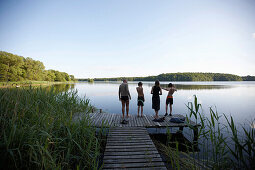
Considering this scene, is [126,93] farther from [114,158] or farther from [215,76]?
[215,76]

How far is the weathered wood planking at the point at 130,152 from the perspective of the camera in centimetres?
284

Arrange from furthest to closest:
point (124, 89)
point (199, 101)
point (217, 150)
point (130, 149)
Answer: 1. point (199, 101)
2. point (124, 89)
3. point (130, 149)
4. point (217, 150)

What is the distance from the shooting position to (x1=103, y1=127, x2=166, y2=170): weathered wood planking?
2.84 meters

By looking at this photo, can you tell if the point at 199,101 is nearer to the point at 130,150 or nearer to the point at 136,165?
the point at 130,150

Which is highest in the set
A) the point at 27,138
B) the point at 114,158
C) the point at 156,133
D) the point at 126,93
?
the point at 126,93

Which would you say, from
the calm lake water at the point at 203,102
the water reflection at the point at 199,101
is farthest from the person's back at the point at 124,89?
the water reflection at the point at 199,101

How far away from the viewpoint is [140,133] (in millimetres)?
4527

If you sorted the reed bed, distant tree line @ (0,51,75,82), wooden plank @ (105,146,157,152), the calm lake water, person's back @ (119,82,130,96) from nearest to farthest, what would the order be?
the reed bed < wooden plank @ (105,146,157,152) < person's back @ (119,82,130,96) < the calm lake water < distant tree line @ (0,51,75,82)

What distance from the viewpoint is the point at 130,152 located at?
3330mm

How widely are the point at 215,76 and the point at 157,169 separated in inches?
4301

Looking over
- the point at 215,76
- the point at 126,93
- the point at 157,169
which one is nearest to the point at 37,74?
the point at 126,93

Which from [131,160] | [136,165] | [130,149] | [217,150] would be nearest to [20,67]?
[130,149]

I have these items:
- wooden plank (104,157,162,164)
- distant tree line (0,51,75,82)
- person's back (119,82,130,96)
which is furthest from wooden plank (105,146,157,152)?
distant tree line (0,51,75,82)

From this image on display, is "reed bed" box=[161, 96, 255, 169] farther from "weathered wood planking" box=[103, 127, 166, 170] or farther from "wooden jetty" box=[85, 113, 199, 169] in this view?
"weathered wood planking" box=[103, 127, 166, 170]
